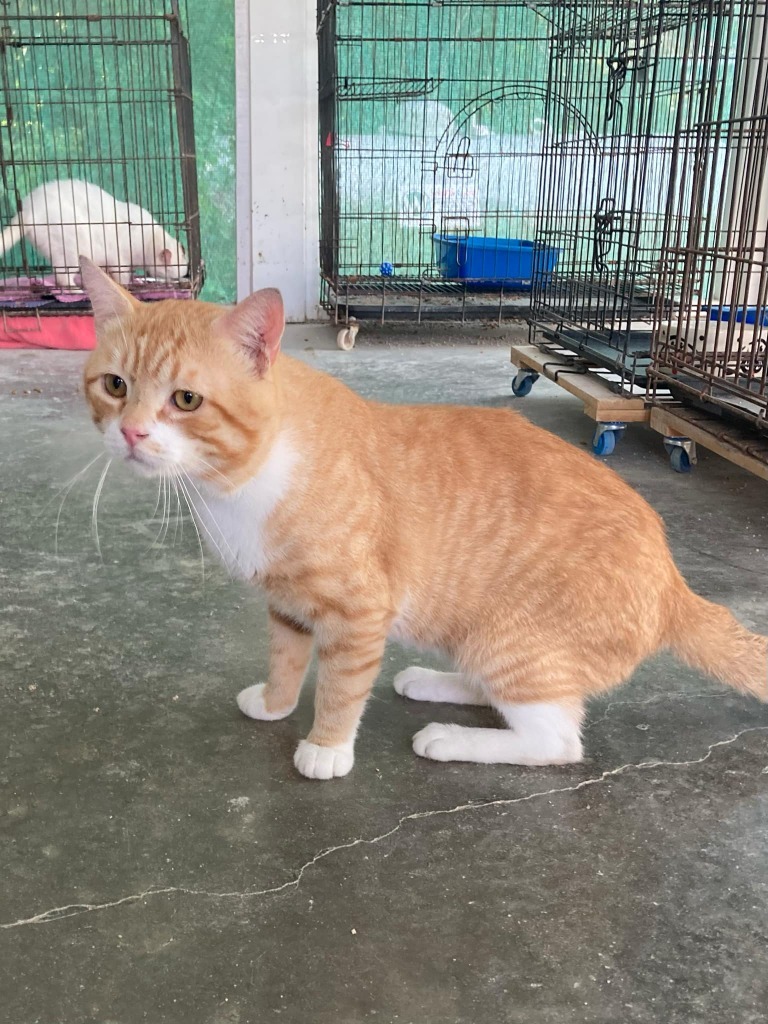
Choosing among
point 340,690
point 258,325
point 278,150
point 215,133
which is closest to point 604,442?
point 340,690

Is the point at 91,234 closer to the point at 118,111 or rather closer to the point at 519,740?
the point at 118,111

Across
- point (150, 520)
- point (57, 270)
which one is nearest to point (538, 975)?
point (150, 520)

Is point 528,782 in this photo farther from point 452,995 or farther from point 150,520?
point 150,520

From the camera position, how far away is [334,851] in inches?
50.4

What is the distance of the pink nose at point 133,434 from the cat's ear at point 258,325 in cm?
19

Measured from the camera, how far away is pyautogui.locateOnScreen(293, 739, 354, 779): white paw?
1428 mm

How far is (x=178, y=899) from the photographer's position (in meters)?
1.18

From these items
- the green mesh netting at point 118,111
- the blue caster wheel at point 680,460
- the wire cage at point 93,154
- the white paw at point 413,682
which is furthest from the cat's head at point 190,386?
the green mesh netting at point 118,111

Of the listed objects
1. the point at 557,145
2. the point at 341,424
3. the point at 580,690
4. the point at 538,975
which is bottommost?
the point at 538,975

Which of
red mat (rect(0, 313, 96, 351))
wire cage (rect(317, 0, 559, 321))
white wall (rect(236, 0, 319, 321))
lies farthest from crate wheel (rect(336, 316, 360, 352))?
red mat (rect(0, 313, 96, 351))

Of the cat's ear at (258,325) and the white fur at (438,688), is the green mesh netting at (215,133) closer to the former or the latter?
the white fur at (438,688)

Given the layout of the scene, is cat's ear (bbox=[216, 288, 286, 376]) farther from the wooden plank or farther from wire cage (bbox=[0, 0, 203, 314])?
wire cage (bbox=[0, 0, 203, 314])

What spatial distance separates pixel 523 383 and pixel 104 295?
2923 mm

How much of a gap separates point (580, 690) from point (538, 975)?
18.8 inches
